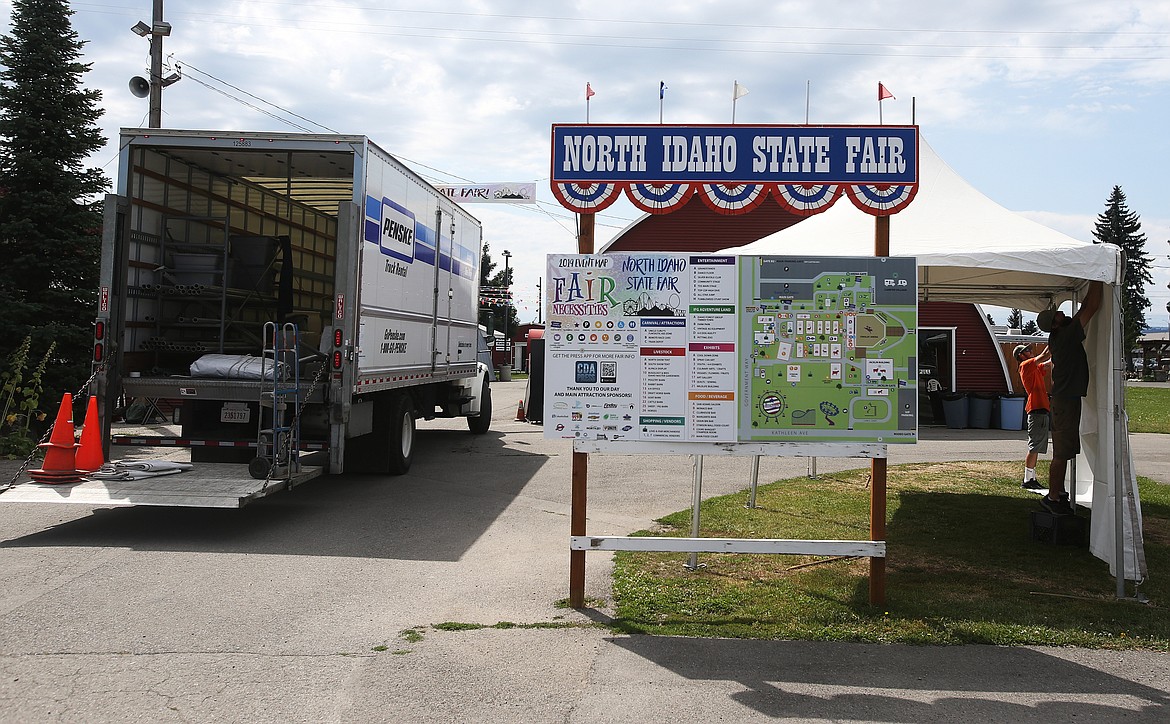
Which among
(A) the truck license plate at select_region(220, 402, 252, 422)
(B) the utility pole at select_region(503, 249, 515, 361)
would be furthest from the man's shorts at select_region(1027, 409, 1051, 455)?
(B) the utility pole at select_region(503, 249, 515, 361)

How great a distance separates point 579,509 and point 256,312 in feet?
22.4

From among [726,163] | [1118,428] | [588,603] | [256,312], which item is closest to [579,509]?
[588,603]

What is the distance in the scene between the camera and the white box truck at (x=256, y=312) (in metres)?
8.42

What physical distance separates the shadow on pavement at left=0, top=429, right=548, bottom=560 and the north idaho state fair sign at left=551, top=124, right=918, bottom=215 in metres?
3.27

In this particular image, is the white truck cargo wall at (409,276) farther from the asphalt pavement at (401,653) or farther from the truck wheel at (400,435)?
the asphalt pavement at (401,653)

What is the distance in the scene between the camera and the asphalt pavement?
4168 millimetres

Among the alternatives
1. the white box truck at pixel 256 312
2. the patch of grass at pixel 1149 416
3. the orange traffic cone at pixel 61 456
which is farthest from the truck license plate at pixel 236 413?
the patch of grass at pixel 1149 416

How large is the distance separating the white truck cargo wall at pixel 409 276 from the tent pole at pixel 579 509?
352 centimetres

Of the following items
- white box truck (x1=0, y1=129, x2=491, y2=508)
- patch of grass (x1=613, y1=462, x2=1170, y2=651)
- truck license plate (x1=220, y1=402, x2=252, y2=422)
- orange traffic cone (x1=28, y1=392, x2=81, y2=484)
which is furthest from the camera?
truck license plate (x1=220, y1=402, x2=252, y2=422)

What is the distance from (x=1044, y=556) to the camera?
7.30 meters

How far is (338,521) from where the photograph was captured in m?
8.59

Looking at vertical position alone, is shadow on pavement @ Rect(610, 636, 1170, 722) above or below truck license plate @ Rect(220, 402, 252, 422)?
below

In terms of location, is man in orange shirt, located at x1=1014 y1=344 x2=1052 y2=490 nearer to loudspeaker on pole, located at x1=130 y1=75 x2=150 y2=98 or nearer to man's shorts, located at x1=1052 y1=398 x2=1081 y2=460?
man's shorts, located at x1=1052 y1=398 x2=1081 y2=460

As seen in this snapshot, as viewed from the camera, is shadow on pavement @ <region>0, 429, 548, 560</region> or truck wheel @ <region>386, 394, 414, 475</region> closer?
shadow on pavement @ <region>0, 429, 548, 560</region>
